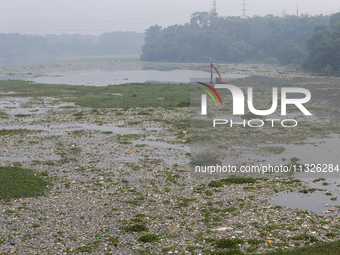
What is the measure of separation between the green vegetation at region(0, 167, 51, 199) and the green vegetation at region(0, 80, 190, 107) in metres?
17.5

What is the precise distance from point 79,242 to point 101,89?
1956 inches

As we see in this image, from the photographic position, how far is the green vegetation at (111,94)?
44.3 m

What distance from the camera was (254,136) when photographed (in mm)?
27188

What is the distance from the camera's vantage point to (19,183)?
1791 centimetres

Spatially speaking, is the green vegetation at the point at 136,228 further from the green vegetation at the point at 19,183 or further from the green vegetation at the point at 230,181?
the green vegetation at the point at 19,183

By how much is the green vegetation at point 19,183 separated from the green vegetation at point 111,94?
17532 millimetres

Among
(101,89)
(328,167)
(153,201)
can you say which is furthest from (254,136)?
(101,89)

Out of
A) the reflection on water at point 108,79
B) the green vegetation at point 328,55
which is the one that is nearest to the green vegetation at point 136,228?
the reflection on water at point 108,79

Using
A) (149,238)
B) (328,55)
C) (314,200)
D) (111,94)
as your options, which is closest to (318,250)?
(314,200)

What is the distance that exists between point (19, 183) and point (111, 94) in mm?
37379

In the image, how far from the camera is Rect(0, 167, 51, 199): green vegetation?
16.7 m

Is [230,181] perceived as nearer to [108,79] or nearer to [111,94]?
[111,94]

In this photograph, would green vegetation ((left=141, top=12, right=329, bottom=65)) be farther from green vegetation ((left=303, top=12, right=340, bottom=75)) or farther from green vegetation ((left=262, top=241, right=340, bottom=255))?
green vegetation ((left=262, top=241, right=340, bottom=255))

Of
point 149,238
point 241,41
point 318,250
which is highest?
point 241,41
